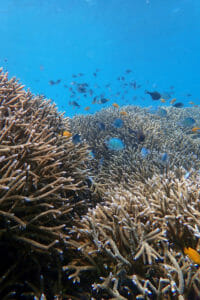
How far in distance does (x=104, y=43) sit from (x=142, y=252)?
86.7 meters

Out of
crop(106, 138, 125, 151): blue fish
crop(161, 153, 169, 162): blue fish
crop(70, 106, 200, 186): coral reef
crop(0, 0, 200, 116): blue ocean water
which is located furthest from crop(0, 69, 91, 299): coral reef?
crop(0, 0, 200, 116): blue ocean water

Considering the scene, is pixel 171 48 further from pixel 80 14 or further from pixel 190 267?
pixel 190 267

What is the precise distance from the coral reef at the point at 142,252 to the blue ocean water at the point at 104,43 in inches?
512

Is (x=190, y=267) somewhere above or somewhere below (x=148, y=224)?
below

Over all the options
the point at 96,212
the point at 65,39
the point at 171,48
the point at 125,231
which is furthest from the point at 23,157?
the point at 171,48

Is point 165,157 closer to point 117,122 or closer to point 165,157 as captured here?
point 165,157

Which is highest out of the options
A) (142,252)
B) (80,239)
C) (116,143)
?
(116,143)

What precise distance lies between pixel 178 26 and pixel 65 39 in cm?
4454

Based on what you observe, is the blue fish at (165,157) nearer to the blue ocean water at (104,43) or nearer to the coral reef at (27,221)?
the coral reef at (27,221)

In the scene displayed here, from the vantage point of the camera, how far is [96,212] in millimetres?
2695

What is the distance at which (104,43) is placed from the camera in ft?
250

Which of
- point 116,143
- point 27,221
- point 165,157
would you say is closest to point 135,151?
point 116,143

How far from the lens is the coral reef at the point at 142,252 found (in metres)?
1.79

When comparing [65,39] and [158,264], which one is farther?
[65,39]
